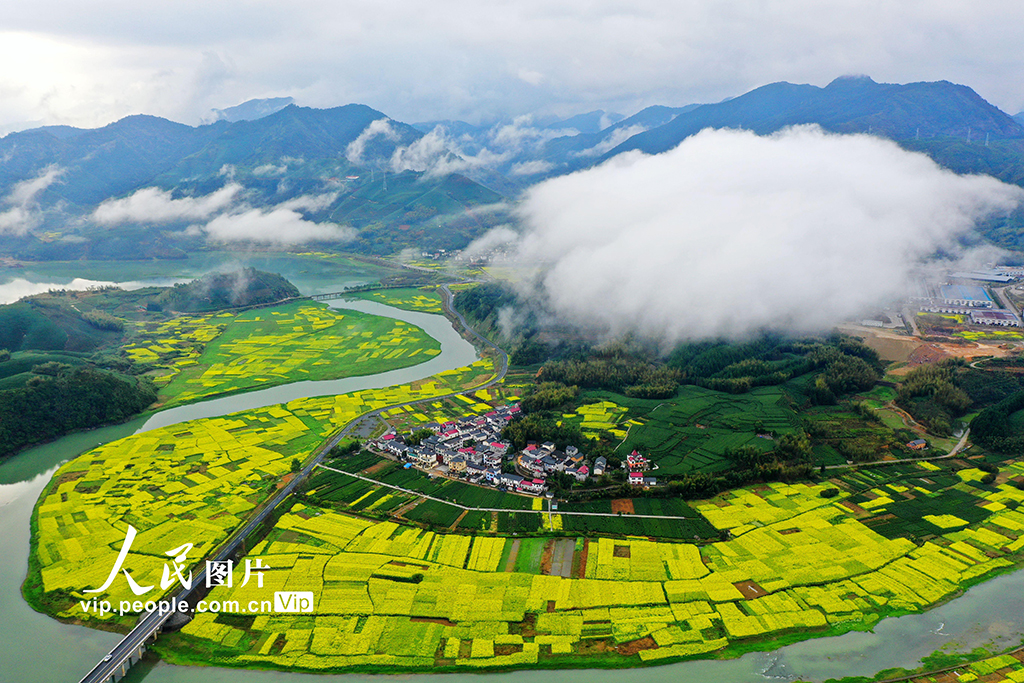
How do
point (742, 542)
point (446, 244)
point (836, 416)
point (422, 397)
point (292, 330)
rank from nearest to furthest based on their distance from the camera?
point (742, 542) → point (836, 416) → point (422, 397) → point (292, 330) → point (446, 244)

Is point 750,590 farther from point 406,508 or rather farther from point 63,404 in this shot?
point 63,404

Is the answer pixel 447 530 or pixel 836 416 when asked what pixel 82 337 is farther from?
pixel 836 416

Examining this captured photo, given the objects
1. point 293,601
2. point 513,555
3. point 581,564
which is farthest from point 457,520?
point 293,601

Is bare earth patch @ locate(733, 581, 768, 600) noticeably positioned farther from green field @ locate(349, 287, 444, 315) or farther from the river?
green field @ locate(349, 287, 444, 315)

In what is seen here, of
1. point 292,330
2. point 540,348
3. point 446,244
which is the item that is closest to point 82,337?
point 292,330

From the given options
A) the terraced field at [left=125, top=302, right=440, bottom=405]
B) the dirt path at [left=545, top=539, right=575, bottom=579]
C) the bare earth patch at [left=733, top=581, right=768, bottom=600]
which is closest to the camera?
the bare earth patch at [left=733, top=581, right=768, bottom=600]

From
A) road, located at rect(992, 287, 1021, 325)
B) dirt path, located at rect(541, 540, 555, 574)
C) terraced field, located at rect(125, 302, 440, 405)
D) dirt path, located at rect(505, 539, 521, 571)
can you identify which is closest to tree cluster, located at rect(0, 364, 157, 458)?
terraced field, located at rect(125, 302, 440, 405)
